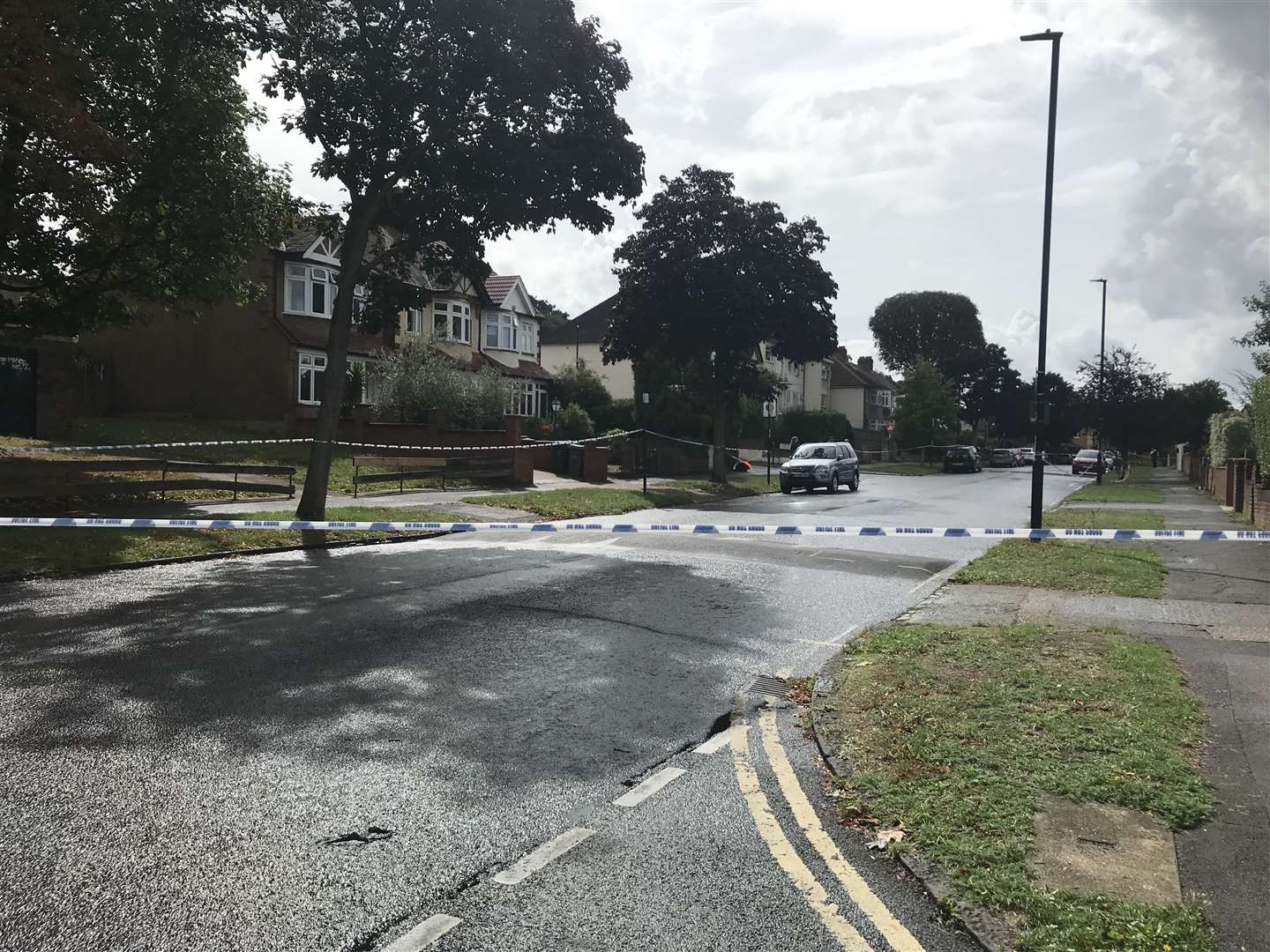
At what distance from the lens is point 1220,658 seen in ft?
24.4

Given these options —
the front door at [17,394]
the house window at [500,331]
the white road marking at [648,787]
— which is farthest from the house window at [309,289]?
the white road marking at [648,787]

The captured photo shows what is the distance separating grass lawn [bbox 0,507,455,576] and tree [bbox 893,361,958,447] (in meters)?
57.5

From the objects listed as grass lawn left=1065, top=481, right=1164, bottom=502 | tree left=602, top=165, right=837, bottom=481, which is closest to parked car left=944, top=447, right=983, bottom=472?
grass lawn left=1065, top=481, right=1164, bottom=502

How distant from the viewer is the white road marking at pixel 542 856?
142 inches

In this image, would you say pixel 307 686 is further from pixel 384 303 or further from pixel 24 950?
pixel 384 303

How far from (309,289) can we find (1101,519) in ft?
101

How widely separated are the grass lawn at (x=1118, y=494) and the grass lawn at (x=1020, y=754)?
23.2 metres

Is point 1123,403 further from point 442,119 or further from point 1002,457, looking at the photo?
point 442,119

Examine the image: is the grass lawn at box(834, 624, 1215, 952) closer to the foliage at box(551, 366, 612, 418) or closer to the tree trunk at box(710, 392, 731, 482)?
the tree trunk at box(710, 392, 731, 482)

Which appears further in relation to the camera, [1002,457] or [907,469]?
[1002,457]

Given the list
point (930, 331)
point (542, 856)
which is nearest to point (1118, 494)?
point (542, 856)

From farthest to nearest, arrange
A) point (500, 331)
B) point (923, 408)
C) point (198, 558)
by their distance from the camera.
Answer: point (923, 408) → point (500, 331) → point (198, 558)

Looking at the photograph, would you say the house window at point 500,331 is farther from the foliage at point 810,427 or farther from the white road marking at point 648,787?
the white road marking at point 648,787

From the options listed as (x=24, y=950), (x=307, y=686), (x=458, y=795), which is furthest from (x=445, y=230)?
(x=24, y=950)
